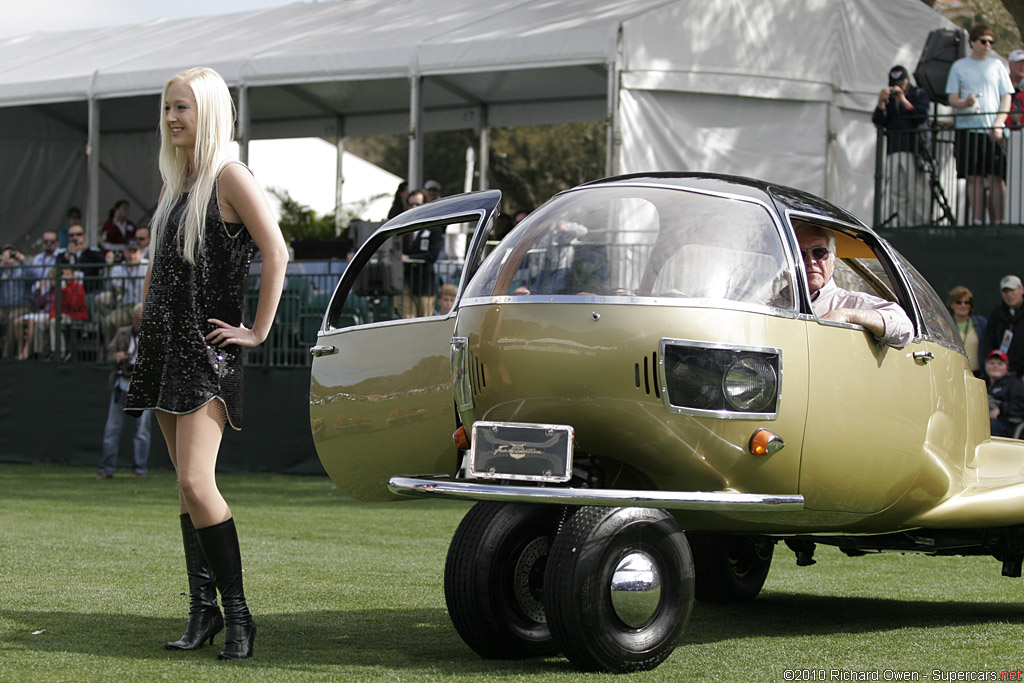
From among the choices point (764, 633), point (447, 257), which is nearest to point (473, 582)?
point (764, 633)

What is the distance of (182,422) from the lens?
5.31 metres

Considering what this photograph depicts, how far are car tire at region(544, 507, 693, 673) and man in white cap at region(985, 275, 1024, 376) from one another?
9074 millimetres

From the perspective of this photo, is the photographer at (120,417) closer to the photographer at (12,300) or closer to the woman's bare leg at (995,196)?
the photographer at (12,300)

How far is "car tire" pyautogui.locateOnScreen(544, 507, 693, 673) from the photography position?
5.02 meters

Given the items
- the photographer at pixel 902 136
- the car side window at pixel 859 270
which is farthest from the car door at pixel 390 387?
the photographer at pixel 902 136

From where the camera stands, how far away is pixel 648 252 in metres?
5.44

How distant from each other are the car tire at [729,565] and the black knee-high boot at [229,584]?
9.04 ft

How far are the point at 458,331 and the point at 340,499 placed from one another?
8.47m

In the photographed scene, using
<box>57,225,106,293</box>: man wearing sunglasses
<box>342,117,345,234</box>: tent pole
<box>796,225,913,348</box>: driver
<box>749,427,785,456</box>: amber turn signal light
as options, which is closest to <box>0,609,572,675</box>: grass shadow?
<box>749,427,785,456</box>: amber turn signal light

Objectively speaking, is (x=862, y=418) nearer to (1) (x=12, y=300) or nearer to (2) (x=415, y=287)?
(2) (x=415, y=287)

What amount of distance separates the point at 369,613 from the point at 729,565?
77.0 inches

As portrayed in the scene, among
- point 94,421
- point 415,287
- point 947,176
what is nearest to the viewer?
point 415,287

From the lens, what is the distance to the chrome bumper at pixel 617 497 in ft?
16.0

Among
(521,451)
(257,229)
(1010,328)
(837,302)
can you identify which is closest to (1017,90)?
(1010,328)
